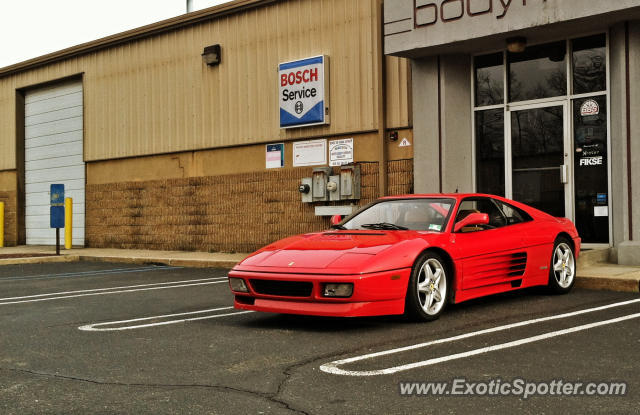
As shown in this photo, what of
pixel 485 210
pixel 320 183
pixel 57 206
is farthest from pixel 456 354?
pixel 57 206

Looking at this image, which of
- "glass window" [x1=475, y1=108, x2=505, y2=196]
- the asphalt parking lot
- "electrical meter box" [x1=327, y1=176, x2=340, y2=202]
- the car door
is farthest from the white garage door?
the car door

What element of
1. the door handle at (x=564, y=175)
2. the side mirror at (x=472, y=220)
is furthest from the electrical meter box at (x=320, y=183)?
the side mirror at (x=472, y=220)

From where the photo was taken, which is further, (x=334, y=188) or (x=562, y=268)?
(x=334, y=188)

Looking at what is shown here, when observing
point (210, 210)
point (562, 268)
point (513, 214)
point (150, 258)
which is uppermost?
point (210, 210)

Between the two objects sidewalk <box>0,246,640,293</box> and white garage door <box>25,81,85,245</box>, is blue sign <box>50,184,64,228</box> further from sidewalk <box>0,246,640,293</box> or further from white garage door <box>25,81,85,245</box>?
white garage door <box>25,81,85,245</box>

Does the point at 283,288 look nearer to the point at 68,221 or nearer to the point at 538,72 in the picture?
the point at 538,72

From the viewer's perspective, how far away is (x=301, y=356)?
5000mm

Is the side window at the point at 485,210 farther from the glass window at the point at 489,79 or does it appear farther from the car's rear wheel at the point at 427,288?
the glass window at the point at 489,79

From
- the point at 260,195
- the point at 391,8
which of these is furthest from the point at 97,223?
the point at 391,8

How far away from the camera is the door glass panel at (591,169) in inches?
442

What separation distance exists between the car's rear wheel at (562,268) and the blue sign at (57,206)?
12.9 meters

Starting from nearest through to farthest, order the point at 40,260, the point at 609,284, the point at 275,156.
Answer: the point at 609,284 < the point at 275,156 < the point at 40,260

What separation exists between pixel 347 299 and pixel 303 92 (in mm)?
9350

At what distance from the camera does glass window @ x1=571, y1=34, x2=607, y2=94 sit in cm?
1134
